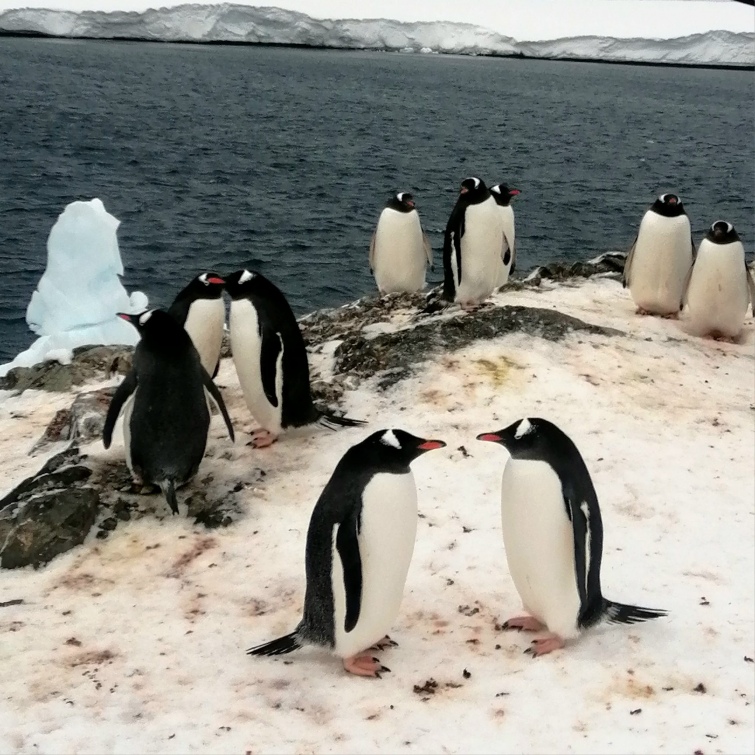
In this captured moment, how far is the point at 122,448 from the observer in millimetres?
4477

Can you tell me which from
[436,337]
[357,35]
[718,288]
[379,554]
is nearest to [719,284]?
[718,288]

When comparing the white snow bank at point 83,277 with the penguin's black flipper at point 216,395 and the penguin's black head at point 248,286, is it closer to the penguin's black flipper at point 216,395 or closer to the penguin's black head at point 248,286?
the penguin's black head at point 248,286

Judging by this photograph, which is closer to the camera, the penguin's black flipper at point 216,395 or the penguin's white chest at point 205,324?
the penguin's black flipper at point 216,395

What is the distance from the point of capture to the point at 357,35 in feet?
181

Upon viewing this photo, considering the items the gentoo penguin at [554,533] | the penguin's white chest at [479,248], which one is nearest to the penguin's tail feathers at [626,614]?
the gentoo penguin at [554,533]

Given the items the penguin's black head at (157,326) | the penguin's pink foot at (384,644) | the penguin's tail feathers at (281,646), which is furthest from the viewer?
the penguin's black head at (157,326)

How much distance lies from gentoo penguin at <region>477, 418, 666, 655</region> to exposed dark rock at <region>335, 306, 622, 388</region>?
83.0 inches

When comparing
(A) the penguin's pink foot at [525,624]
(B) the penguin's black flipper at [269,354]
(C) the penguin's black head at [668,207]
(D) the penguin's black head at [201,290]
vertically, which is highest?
(C) the penguin's black head at [668,207]

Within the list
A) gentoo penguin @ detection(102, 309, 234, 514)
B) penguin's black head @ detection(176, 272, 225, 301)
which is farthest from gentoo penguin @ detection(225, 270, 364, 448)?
gentoo penguin @ detection(102, 309, 234, 514)

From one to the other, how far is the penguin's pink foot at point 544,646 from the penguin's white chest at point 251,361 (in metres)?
1.96

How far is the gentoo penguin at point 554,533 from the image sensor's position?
2963mm

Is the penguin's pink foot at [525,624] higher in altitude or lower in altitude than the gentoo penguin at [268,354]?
lower

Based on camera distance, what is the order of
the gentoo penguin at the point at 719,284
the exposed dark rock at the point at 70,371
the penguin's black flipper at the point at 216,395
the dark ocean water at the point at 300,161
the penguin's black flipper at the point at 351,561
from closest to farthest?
the penguin's black flipper at the point at 351,561
the penguin's black flipper at the point at 216,395
the exposed dark rock at the point at 70,371
the gentoo penguin at the point at 719,284
the dark ocean water at the point at 300,161

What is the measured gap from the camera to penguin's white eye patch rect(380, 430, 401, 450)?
2.87 meters
